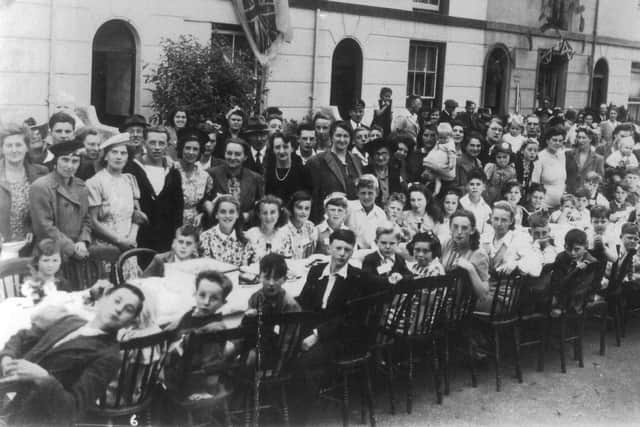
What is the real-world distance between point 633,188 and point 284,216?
4.42 m

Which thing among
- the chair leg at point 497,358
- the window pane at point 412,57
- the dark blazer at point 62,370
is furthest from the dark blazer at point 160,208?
the window pane at point 412,57

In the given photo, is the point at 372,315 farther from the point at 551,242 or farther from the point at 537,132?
the point at 537,132

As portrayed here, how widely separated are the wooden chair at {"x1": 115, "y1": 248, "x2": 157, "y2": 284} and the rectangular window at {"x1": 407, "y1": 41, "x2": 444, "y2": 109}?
398 inches

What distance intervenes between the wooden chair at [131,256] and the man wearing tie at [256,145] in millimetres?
2049

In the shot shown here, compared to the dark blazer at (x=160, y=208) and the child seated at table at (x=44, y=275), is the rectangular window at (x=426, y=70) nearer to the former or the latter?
the dark blazer at (x=160, y=208)

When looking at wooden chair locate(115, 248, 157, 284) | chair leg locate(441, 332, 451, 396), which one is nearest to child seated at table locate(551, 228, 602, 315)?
chair leg locate(441, 332, 451, 396)

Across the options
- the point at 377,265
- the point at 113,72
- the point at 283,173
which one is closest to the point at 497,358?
the point at 377,265

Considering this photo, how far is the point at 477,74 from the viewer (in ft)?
53.4

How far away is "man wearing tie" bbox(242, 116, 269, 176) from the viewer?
7.39 metres

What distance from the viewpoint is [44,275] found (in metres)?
4.26

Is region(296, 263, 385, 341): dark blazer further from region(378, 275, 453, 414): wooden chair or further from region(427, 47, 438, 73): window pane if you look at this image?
region(427, 47, 438, 73): window pane

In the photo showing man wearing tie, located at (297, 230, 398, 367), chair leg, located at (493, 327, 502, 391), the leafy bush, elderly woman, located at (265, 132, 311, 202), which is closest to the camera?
man wearing tie, located at (297, 230, 398, 367)

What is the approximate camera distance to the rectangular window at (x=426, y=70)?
14859 millimetres

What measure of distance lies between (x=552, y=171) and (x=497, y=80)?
335 inches
